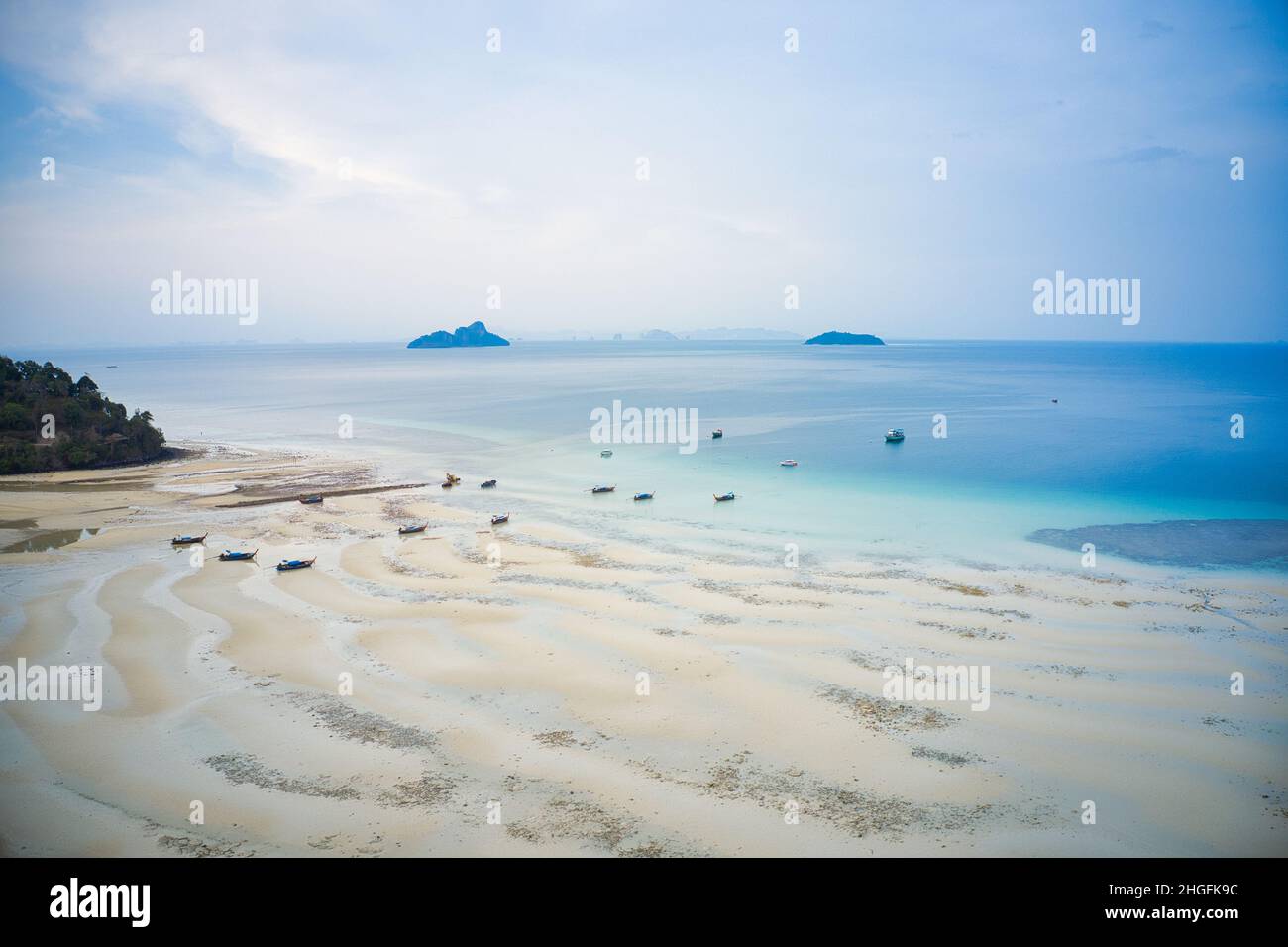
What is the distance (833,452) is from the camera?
5988 centimetres

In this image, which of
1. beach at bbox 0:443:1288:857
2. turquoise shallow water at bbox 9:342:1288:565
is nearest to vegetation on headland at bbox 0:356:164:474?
turquoise shallow water at bbox 9:342:1288:565

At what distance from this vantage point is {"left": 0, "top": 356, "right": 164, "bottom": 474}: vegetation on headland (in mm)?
48969

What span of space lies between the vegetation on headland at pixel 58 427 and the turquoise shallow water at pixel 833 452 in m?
12.9

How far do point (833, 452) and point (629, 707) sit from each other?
4544 cm

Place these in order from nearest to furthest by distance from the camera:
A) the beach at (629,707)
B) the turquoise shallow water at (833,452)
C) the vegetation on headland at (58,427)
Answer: the beach at (629,707) → the turquoise shallow water at (833,452) → the vegetation on headland at (58,427)

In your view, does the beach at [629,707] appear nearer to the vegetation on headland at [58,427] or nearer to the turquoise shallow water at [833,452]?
the turquoise shallow water at [833,452]

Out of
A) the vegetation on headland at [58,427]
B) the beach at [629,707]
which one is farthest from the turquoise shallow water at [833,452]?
the vegetation on headland at [58,427]

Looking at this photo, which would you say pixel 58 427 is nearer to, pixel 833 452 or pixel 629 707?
pixel 629 707

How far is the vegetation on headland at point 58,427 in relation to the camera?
49.0 m

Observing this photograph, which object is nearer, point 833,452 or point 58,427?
point 58,427

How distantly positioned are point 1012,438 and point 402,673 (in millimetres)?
61324

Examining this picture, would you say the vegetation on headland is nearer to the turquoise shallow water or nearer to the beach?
the turquoise shallow water

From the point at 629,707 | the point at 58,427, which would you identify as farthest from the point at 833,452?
the point at 58,427
